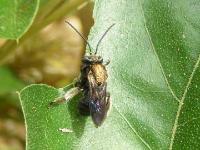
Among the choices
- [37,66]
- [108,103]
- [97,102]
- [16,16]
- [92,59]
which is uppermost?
[16,16]

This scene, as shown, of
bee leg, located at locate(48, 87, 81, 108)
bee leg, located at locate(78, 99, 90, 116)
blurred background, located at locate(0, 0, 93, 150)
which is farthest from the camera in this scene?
blurred background, located at locate(0, 0, 93, 150)

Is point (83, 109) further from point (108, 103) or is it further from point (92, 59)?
point (92, 59)

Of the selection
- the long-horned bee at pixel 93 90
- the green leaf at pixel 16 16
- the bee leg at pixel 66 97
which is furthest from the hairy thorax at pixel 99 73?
the green leaf at pixel 16 16

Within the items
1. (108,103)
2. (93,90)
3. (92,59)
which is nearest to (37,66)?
(93,90)

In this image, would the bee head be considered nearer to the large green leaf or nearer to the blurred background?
the large green leaf

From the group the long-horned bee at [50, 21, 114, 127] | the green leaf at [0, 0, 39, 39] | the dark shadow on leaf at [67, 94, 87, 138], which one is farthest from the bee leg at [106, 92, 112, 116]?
the green leaf at [0, 0, 39, 39]

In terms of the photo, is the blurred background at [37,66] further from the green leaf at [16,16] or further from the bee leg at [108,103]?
the bee leg at [108,103]
